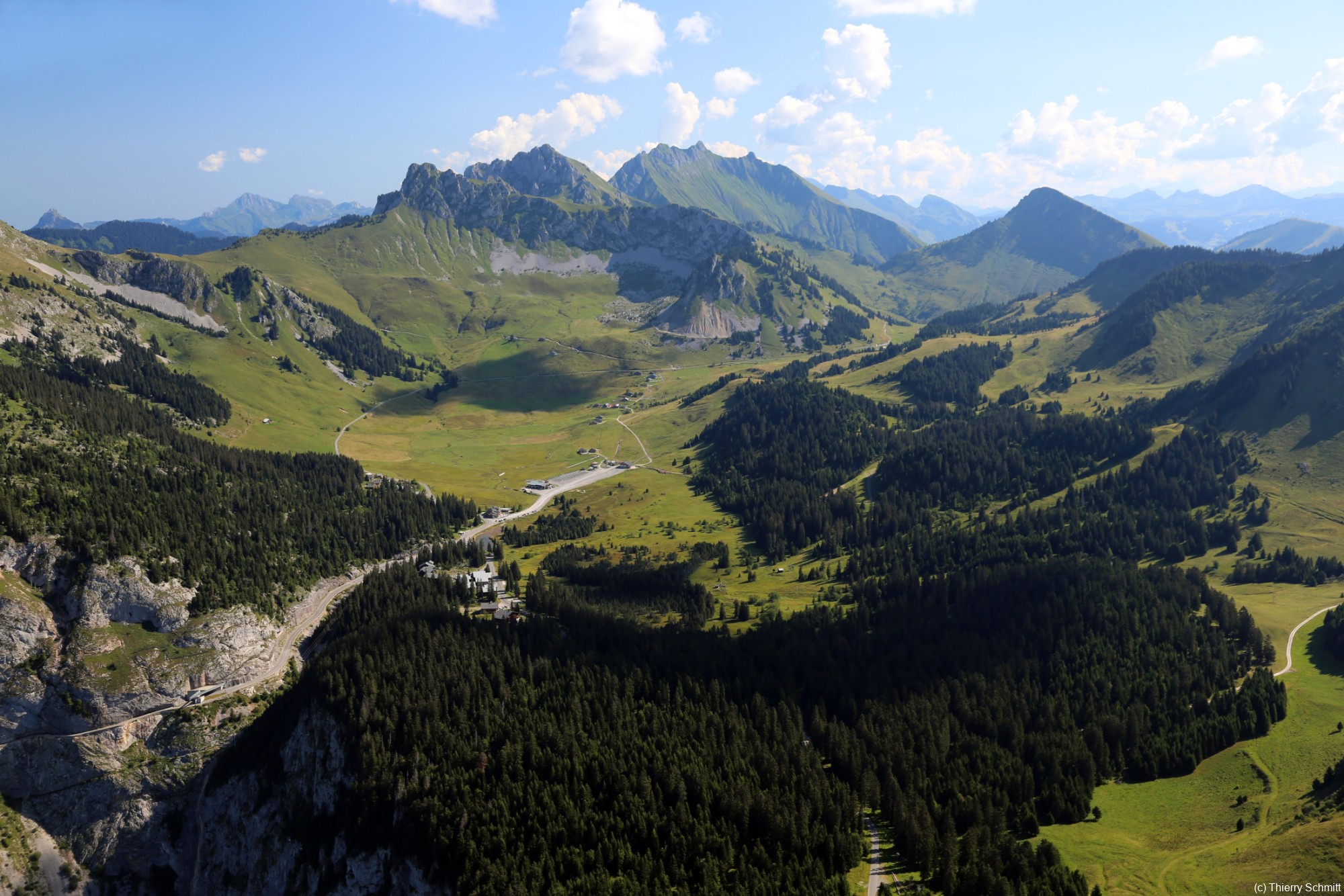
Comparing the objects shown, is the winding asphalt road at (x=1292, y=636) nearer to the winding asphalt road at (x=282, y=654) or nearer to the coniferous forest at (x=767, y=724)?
the coniferous forest at (x=767, y=724)

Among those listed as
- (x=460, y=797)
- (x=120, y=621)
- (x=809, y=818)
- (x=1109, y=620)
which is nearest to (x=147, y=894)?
(x=120, y=621)

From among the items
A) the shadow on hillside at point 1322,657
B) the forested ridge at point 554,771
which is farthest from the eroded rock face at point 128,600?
the shadow on hillside at point 1322,657

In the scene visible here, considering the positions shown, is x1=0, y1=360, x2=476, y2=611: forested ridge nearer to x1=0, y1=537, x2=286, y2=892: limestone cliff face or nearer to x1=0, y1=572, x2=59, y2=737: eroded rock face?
Result: x1=0, y1=537, x2=286, y2=892: limestone cliff face

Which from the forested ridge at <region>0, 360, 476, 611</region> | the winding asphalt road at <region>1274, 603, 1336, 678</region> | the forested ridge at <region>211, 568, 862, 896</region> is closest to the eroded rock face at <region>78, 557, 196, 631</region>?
the forested ridge at <region>0, 360, 476, 611</region>

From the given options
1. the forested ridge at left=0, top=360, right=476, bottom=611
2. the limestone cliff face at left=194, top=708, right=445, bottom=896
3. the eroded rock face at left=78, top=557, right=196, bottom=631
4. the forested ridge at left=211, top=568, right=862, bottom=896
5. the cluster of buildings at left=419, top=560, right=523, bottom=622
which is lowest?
the limestone cliff face at left=194, top=708, right=445, bottom=896

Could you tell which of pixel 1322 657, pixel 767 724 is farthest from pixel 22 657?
pixel 1322 657

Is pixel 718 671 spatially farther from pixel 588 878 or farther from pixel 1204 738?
pixel 1204 738
